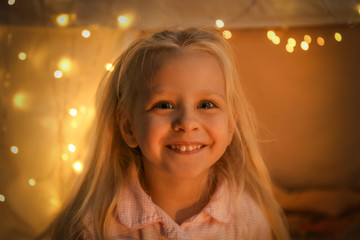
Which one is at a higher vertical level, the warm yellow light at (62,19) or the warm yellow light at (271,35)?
the warm yellow light at (62,19)

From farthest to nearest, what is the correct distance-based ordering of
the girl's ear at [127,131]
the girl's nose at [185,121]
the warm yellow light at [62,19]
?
the warm yellow light at [62,19] → the girl's ear at [127,131] → the girl's nose at [185,121]

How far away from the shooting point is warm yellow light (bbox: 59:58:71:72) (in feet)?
4.43

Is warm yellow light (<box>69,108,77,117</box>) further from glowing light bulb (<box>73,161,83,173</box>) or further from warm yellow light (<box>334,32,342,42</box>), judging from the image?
warm yellow light (<box>334,32,342,42</box>)

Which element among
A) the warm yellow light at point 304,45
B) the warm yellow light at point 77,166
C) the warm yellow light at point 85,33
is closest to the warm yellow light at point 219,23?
the warm yellow light at point 304,45

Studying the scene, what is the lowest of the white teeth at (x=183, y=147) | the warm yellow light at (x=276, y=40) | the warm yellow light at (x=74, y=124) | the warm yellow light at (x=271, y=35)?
the white teeth at (x=183, y=147)

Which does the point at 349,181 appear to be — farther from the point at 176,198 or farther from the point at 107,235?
the point at 107,235

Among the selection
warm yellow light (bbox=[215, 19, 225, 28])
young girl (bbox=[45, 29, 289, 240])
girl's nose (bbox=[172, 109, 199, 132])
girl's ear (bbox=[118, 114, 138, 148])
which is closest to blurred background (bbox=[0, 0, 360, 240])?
warm yellow light (bbox=[215, 19, 225, 28])

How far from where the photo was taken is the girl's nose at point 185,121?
36.0 inches

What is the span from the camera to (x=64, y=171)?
4.52 feet

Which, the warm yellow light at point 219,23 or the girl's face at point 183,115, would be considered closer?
the girl's face at point 183,115

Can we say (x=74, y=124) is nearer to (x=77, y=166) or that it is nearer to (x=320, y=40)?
(x=77, y=166)

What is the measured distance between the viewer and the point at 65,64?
136 centimetres

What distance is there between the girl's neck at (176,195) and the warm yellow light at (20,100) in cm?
50

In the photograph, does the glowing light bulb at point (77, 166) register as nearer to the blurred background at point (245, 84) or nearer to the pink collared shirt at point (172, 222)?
the blurred background at point (245, 84)
